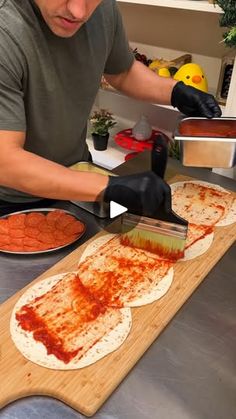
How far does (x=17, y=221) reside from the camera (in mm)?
959

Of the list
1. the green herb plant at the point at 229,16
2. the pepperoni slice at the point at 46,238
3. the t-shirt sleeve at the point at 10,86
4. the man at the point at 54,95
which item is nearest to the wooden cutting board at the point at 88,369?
the pepperoni slice at the point at 46,238

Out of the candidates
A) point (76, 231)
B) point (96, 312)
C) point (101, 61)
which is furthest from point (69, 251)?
point (101, 61)

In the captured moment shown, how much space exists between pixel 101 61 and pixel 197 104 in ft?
1.01

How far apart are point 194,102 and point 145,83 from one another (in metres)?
0.21

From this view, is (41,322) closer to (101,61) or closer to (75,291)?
(75,291)

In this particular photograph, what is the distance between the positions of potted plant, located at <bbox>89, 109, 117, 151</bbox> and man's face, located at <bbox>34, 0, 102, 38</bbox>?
105cm

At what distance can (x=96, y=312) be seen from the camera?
765 mm

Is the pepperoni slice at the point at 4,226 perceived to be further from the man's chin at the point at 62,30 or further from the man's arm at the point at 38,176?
the man's chin at the point at 62,30

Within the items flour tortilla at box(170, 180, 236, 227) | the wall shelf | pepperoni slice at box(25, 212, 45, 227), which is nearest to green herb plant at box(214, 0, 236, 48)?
the wall shelf

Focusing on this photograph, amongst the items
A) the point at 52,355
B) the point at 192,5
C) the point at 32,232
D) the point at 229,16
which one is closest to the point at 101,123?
the point at 192,5

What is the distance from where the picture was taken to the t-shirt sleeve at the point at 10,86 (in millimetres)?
791

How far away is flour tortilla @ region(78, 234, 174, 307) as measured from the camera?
0.80 meters

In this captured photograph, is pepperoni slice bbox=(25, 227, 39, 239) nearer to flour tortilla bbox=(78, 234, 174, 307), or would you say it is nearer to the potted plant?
flour tortilla bbox=(78, 234, 174, 307)

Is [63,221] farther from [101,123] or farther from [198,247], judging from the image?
[101,123]
